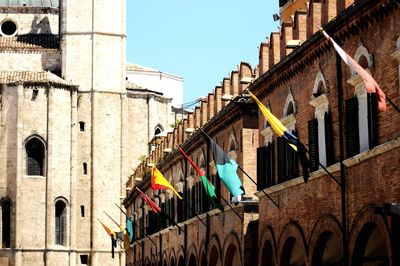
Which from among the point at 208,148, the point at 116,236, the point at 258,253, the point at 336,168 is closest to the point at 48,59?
the point at 116,236

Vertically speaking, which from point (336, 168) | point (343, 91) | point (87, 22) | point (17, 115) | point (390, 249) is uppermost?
point (87, 22)

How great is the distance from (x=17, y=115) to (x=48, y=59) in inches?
333

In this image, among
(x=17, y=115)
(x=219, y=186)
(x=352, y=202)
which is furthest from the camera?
(x=17, y=115)

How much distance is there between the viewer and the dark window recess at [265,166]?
107 feet

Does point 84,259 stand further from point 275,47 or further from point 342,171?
point 342,171

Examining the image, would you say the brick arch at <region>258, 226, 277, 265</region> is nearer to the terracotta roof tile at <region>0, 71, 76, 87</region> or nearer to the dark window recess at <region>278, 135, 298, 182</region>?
the dark window recess at <region>278, 135, 298, 182</region>

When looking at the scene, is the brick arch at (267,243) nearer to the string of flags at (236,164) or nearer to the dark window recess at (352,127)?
the string of flags at (236,164)

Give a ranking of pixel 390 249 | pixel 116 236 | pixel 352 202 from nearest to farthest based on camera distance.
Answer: pixel 390 249 < pixel 352 202 < pixel 116 236

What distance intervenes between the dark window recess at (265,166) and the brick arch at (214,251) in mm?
6408

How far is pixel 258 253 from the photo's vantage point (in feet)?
111

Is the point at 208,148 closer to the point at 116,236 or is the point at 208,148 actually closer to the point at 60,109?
the point at 116,236

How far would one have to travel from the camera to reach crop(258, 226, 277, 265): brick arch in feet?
103

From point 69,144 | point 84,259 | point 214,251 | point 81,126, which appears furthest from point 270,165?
point 81,126

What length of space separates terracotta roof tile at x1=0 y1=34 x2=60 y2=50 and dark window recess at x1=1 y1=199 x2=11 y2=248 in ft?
48.3
